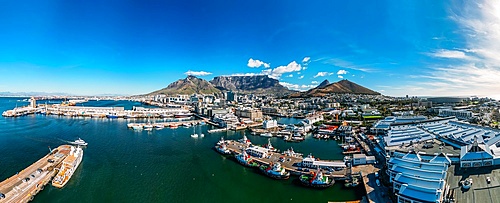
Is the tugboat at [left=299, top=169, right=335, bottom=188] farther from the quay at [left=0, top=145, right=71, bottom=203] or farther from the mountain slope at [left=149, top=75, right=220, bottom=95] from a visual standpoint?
the mountain slope at [left=149, top=75, right=220, bottom=95]

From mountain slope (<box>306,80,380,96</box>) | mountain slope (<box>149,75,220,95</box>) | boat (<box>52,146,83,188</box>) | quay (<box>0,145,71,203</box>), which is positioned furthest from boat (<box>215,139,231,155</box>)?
mountain slope (<box>149,75,220,95</box>)

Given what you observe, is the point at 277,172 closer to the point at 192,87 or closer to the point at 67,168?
the point at 67,168

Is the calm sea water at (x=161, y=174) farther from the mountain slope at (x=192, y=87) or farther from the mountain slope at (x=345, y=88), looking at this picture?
the mountain slope at (x=192, y=87)

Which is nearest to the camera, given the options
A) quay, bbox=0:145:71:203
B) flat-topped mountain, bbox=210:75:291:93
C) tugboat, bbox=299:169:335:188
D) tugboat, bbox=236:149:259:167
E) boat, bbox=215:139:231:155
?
quay, bbox=0:145:71:203

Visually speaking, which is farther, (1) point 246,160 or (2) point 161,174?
(1) point 246,160

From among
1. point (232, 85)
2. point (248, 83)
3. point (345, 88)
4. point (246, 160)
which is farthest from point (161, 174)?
point (248, 83)

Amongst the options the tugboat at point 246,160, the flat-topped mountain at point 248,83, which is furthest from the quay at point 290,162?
the flat-topped mountain at point 248,83
